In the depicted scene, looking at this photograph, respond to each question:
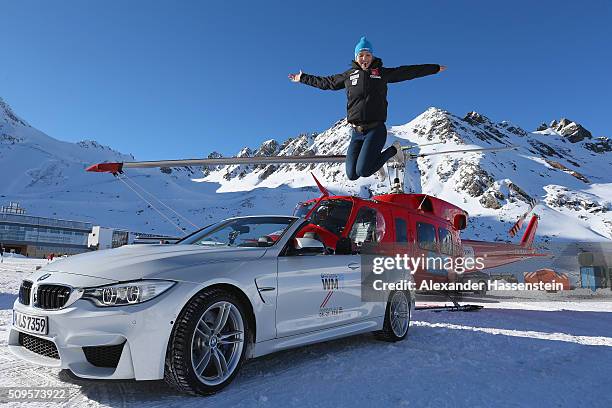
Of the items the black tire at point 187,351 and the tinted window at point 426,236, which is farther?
the tinted window at point 426,236

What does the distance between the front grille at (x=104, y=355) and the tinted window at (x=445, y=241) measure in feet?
26.6

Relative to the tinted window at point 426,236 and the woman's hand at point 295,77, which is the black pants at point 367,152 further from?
the tinted window at point 426,236

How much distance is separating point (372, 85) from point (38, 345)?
A: 4.55 metres

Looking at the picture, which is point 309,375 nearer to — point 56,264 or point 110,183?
point 56,264

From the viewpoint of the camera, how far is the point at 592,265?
16516mm

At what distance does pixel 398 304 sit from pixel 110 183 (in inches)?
5952

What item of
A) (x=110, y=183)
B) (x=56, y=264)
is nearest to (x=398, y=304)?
(x=56, y=264)

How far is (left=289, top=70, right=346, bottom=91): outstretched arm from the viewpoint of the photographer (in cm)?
585

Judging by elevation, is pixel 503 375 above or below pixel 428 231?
below

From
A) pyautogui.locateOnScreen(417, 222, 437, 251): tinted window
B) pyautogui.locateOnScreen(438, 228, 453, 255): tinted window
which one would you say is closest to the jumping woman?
pyautogui.locateOnScreen(417, 222, 437, 251): tinted window

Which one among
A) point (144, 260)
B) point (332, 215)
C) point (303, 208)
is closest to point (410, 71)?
point (332, 215)

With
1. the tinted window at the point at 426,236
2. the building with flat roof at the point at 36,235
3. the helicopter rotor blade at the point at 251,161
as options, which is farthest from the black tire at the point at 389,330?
the building with flat roof at the point at 36,235

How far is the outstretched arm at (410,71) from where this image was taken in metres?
5.52

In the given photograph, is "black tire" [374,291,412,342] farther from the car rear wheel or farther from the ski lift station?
the ski lift station
